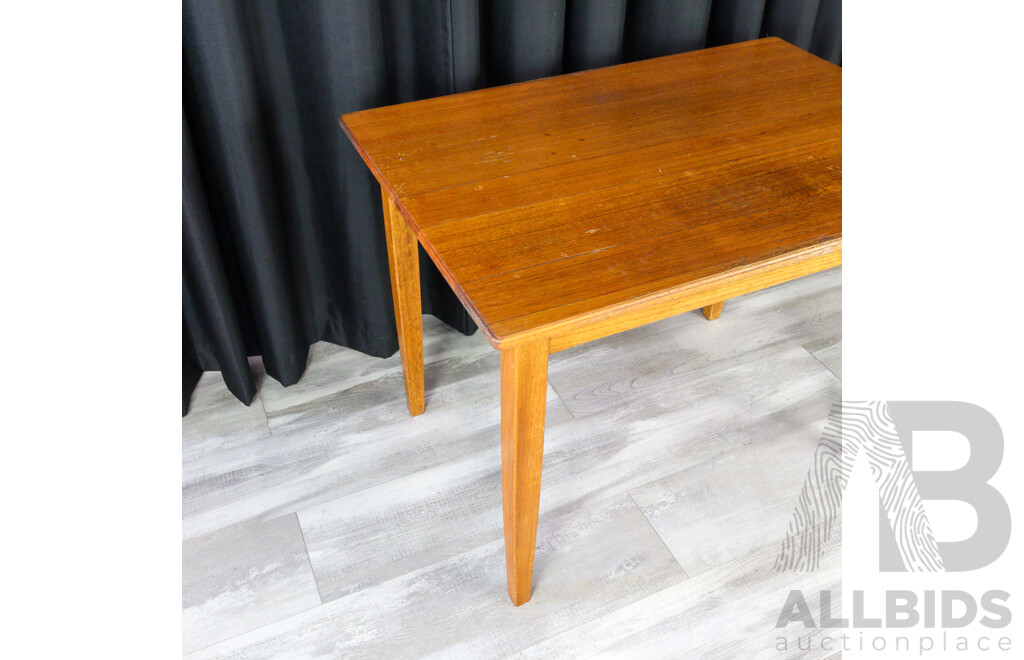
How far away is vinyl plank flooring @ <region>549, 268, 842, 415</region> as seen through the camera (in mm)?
1620

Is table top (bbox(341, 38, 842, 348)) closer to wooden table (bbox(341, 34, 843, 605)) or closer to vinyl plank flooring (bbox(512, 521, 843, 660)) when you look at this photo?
wooden table (bbox(341, 34, 843, 605))

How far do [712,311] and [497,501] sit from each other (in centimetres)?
72

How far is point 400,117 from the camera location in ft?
4.02

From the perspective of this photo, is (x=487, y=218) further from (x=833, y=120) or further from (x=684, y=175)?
(x=833, y=120)

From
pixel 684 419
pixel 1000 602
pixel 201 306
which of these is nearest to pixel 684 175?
pixel 684 419

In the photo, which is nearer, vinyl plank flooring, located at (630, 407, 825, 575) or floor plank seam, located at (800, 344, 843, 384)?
vinyl plank flooring, located at (630, 407, 825, 575)

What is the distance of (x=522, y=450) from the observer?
997 mm

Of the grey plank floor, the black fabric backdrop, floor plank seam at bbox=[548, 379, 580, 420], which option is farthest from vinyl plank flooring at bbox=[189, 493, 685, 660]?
the black fabric backdrop

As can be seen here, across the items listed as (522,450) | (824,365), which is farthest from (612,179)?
(824,365)

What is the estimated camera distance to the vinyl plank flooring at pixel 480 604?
46.3 inches

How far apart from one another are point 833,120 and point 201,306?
1204mm

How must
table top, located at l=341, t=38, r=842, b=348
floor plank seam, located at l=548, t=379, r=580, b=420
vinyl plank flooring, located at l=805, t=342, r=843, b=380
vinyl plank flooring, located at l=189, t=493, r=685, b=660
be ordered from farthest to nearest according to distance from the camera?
vinyl plank flooring, located at l=805, t=342, r=843, b=380 → floor plank seam, located at l=548, t=379, r=580, b=420 → vinyl plank flooring, located at l=189, t=493, r=685, b=660 → table top, located at l=341, t=38, r=842, b=348

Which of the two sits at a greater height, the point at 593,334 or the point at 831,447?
the point at 593,334

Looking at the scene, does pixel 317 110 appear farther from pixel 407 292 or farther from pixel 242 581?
pixel 242 581
